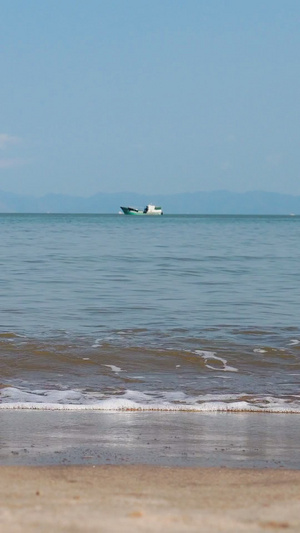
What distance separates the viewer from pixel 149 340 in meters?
12.2

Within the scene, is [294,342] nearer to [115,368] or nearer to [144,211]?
[115,368]

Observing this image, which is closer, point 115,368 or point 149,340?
point 115,368

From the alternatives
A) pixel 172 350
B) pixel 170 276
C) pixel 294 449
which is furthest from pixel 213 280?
pixel 294 449

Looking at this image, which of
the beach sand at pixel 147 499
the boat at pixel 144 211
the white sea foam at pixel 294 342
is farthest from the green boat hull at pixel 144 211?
the beach sand at pixel 147 499

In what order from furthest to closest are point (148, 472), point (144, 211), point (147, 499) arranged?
point (144, 211)
point (148, 472)
point (147, 499)

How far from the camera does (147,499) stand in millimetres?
4352

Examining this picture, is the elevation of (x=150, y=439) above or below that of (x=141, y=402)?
above

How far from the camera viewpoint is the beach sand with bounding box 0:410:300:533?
389 centimetres

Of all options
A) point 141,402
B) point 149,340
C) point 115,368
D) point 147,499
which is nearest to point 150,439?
point 141,402

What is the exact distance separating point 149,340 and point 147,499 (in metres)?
7.81

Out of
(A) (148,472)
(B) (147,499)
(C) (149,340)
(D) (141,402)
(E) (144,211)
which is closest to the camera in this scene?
(B) (147,499)

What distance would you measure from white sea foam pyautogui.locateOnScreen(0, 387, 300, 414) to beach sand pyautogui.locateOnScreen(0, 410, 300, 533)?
0.25m

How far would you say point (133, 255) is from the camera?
31.1 meters

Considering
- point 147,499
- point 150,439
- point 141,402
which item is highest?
point 147,499
